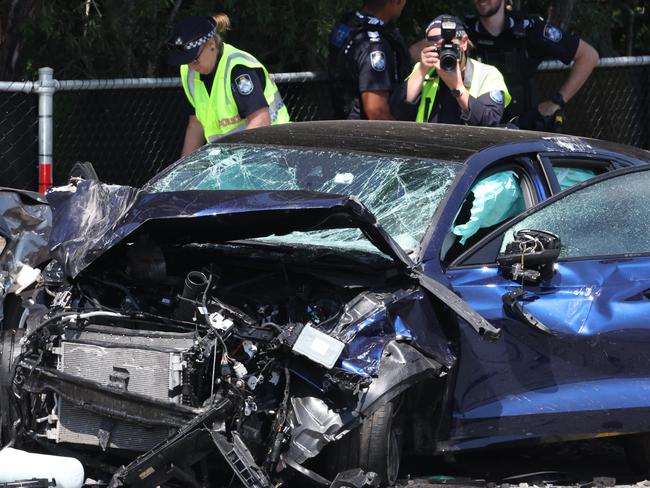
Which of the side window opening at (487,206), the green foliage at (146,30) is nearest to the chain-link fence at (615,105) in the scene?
the green foliage at (146,30)

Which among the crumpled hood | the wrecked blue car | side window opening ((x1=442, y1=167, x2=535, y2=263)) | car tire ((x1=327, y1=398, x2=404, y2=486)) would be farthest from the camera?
car tire ((x1=327, y1=398, x2=404, y2=486))

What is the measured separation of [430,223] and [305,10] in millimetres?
5217

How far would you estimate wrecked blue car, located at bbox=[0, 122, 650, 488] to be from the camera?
16.1ft

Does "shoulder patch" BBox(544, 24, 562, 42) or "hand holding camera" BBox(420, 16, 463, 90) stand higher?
"shoulder patch" BBox(544, 24, 562, 42)

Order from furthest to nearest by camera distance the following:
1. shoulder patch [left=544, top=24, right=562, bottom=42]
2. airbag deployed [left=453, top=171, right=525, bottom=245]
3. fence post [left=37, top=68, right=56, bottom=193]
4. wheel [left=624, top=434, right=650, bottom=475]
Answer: shoulder patch [left=544, top=24, right=562, bottom=42], fence post [left=37, top=68, right=56, bottom=193], wheel [left=624, top=434, right=650, bottom=475], airbag deployed [left=453, top=171, right=525, bottom=245]

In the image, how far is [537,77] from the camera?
34.1 feet

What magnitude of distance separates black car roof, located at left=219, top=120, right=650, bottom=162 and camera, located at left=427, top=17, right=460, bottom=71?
131 cm

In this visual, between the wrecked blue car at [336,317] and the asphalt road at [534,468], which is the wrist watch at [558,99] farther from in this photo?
the wrecked blue car at [336,317]

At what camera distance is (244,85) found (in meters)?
8.03

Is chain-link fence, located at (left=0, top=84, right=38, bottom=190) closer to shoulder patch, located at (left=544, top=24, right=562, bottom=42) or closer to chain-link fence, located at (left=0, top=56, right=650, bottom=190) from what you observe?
chain-link fence, located at (left=0, top=56, right=650, bottom=190)

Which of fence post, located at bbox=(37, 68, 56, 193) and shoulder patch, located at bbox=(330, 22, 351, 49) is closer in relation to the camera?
fence post, located at bbox=(37, 68, 56, 193)

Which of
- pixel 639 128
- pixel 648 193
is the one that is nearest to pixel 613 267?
pixel 648 193

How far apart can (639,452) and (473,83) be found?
2.69 meters

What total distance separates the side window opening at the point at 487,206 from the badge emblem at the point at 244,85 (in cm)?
251
